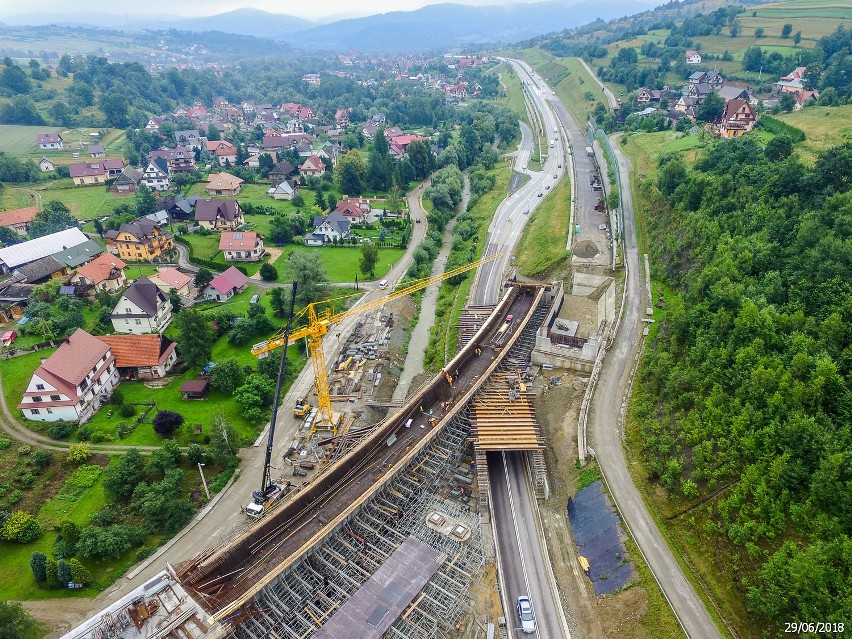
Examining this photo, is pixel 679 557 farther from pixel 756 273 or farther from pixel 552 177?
pixel 552 177

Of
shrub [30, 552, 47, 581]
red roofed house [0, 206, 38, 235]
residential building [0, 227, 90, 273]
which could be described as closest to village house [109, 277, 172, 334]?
residential building [0, 227, 90, 273]

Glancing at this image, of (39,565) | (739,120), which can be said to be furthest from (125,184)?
(739,120)

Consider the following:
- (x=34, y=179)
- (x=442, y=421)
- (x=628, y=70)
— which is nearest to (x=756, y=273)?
(x=442, y=421)

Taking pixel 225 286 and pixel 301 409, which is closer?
pixel 301 409

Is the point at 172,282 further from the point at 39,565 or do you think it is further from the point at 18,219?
the point at 18,219

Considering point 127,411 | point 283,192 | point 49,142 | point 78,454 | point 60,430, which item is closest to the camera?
point 78,454

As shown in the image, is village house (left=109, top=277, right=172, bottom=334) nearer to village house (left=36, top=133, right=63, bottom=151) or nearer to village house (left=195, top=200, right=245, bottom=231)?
village house (left=195, top=200, right=245, bottom=231)

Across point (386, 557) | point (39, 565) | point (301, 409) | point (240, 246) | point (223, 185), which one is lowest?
point (301, 409)

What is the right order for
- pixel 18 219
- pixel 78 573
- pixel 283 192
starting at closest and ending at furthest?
pixel 78 573 → pixel 18 219 → pixel 283 192
